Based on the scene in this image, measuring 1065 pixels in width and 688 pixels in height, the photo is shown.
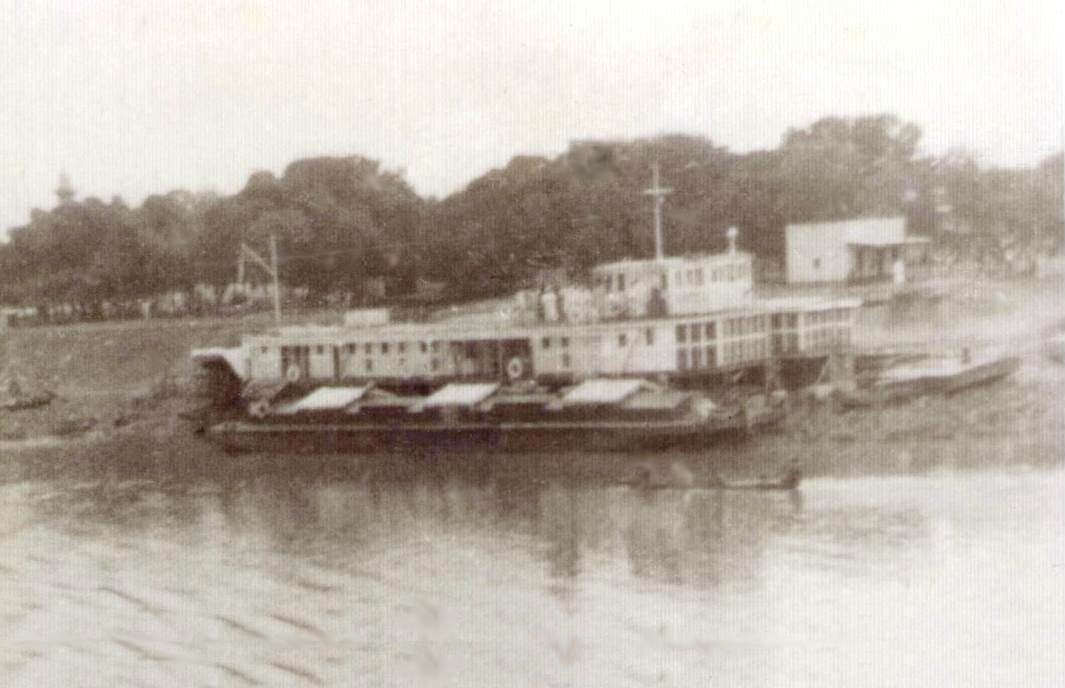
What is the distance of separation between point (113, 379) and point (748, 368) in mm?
1902

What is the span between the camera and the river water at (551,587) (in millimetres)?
2871

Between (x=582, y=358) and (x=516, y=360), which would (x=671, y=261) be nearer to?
(x=582, y=358)

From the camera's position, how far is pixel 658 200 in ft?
11.2

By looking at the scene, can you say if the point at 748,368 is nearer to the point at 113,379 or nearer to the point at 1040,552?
the point at 1040,552

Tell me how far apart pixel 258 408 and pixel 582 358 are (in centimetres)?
108

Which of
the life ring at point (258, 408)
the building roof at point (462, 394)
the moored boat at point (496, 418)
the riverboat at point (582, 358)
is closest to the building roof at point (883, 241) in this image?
the riverboat at point (582, 358)

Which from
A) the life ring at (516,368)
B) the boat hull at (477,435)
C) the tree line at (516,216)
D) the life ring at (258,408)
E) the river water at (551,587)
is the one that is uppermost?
the tree line at (516,216)

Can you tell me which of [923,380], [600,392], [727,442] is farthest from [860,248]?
[600,392]

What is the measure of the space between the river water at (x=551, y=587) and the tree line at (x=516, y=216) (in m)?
0.60

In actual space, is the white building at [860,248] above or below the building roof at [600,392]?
above

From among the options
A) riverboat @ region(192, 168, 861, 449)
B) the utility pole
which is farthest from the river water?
the utility pole

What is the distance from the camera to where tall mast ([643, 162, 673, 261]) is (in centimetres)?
335

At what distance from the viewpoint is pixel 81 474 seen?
4172 mm

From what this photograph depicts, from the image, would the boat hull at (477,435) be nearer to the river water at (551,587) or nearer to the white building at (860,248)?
the river water at (551,587)
